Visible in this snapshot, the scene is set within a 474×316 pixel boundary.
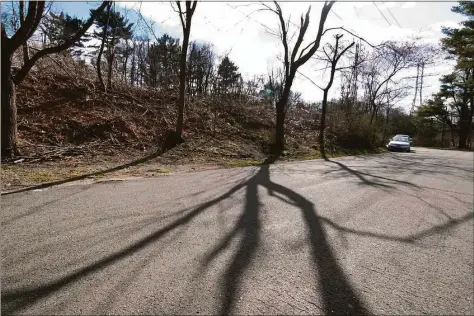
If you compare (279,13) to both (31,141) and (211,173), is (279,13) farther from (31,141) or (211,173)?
(31,141)

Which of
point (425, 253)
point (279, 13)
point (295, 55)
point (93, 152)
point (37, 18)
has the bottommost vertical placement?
point (425, 253)

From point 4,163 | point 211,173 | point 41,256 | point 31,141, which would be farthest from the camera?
point 31,141

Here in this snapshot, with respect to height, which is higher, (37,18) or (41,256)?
(37,18)

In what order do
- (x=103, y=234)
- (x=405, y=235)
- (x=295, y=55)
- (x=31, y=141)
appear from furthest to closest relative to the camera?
(x=295, y=55)
(x=31, y=141)
(x=405, y=235)
(x=103, y=234)

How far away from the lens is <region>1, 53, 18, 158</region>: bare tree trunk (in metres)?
7.99

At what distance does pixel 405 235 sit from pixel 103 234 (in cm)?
415

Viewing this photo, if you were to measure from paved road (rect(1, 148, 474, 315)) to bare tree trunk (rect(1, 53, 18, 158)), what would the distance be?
3.61 m

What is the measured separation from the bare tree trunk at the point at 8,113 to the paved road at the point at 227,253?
3.61 metres

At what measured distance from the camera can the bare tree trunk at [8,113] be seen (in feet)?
26.2

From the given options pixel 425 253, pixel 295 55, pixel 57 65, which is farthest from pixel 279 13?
pixel 425 253

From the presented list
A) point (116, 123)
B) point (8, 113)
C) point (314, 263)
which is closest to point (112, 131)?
point (116, 123)

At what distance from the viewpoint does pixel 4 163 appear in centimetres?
768

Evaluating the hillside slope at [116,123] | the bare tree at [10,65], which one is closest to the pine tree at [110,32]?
the hillside slope at [116,123]

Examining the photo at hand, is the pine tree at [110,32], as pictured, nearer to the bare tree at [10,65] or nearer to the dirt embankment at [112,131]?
the dirt embankment at [112,131]
